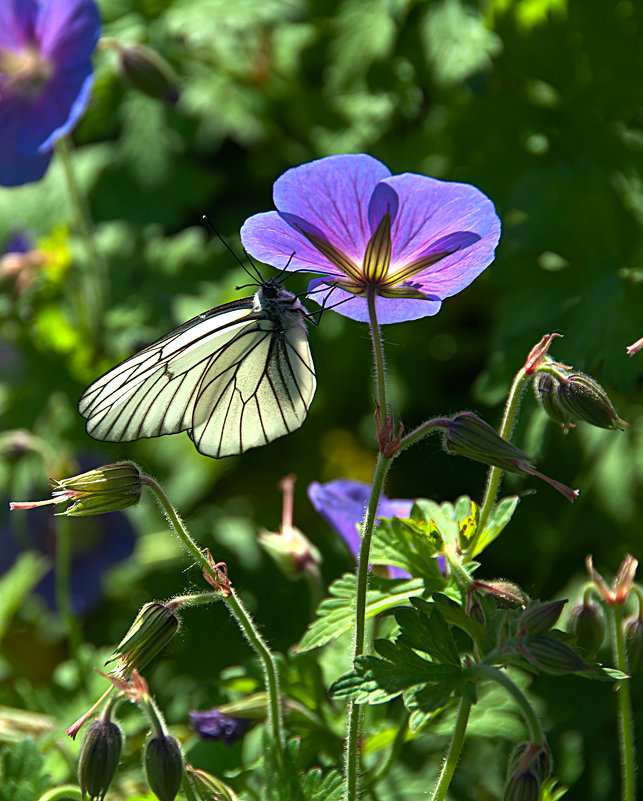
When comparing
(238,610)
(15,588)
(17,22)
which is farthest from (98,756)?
(17,22)

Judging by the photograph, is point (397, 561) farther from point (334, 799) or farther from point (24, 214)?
point (24, 214)

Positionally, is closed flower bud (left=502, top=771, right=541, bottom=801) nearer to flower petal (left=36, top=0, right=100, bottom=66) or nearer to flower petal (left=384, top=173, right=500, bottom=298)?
flower petal (left=384, top=173, right=500, bottom=298)

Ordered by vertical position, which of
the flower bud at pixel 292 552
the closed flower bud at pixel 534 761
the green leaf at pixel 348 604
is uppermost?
the green leaf at pixel 348 604

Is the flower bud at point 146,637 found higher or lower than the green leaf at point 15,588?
higher

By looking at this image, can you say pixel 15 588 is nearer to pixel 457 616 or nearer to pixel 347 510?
pixel 347 510

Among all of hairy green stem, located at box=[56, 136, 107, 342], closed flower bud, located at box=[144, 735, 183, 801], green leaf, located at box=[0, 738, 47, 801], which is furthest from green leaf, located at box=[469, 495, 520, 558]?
hairy green stem, located at box=[56, 136, 107, 342]

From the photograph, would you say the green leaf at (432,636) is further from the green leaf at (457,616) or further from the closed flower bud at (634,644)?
the closed flower bud at (634,644)

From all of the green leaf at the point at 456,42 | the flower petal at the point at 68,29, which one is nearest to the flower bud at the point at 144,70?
the flower petal at the point at 68,29

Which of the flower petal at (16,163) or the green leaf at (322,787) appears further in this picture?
the flower petal at (16,163)

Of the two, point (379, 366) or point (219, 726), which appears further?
point (219, 726)
